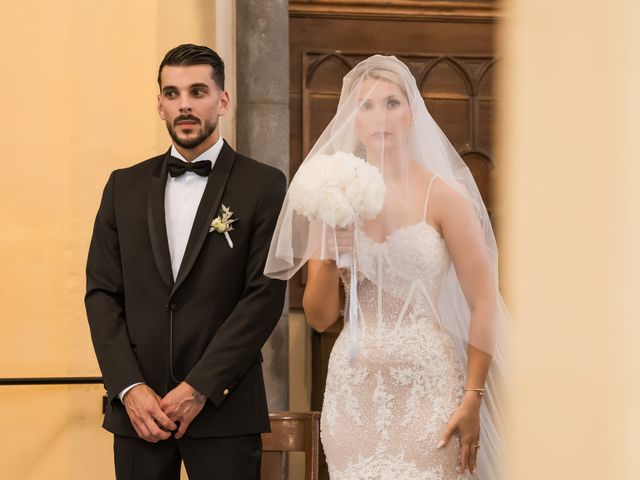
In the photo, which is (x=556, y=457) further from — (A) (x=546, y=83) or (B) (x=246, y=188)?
(B) (x=246, y=188)

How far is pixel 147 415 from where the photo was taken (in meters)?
3.00

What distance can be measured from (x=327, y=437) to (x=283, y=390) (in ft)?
9.03

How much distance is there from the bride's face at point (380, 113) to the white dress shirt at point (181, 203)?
0.54 m

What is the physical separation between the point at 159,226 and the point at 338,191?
67cm

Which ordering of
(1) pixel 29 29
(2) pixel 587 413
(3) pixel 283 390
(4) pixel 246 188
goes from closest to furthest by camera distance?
(2) pixel 587 413
(4) pixel 246 188
(1) pixel 29 29
(3) pixel 283 390

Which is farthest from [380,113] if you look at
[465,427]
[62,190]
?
[62,190]

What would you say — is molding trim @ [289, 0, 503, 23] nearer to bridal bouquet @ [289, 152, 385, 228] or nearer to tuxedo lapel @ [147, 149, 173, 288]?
tuxedo lapel @ [147, 149, 173, 288]

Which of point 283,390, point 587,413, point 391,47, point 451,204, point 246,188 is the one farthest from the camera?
point 391,47

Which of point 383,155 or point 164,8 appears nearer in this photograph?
point 383,155

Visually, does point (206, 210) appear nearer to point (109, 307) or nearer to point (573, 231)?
point (109, 307)

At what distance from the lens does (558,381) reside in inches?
20.4

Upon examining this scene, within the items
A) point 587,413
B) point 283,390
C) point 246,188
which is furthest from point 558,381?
point 283,390

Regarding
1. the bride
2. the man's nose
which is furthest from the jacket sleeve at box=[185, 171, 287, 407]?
the man's nose

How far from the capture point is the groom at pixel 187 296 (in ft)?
9.96
